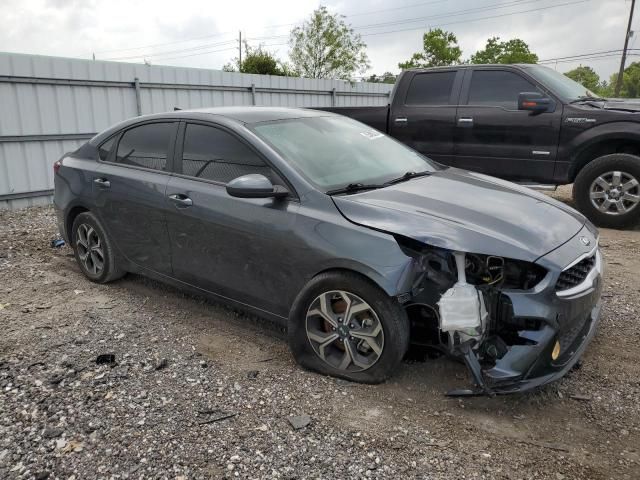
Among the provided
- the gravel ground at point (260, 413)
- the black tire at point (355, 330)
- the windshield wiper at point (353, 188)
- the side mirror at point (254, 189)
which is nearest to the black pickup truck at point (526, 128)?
the gravel ground at point (260, 413)

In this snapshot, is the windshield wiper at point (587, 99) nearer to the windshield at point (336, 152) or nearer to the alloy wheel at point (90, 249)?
the windshield at point (336, 152)

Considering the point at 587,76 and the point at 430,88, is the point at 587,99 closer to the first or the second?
the point at 430,88

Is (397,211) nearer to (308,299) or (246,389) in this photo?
(308,299)

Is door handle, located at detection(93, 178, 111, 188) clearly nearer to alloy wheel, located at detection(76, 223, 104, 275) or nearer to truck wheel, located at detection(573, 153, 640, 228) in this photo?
alloy wheel, located at detection(76, 223, 104, 275)

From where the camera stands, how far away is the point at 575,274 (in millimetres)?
2998

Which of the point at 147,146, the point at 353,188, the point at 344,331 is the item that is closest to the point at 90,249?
the point at 147,146

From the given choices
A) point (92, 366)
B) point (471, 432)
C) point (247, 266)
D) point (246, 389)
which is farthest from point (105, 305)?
point (471, 432)

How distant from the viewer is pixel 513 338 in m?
2.83

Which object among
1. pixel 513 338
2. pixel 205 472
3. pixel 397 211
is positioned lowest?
pixel 205 472

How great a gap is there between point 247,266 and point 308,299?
57 centimetres

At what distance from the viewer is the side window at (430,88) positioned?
7594 millimetres

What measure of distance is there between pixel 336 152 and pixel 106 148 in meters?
2.22

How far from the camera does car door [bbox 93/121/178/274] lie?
13.6 ft

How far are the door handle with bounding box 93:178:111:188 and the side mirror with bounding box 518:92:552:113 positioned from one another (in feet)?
16.5
